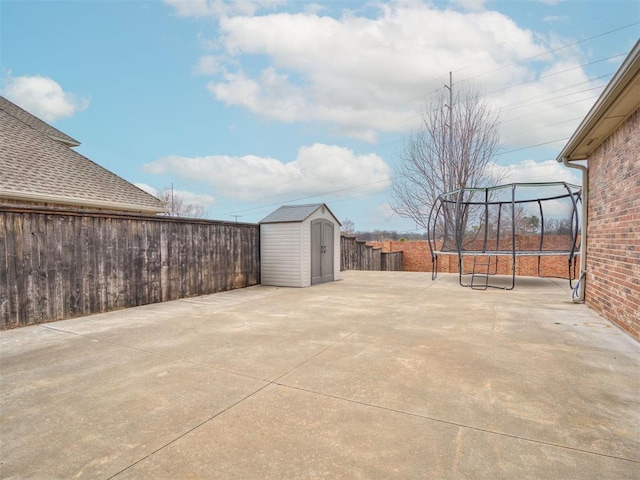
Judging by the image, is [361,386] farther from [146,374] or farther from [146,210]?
[146,210]

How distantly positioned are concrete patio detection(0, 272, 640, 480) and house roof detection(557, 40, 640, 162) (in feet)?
7.75

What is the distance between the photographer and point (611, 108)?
3.39 m

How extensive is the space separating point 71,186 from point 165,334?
5.35 m

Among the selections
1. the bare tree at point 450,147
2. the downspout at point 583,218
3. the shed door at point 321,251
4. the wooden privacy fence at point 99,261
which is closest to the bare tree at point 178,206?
the bare tree at point 450,147

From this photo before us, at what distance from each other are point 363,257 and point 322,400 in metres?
10.8

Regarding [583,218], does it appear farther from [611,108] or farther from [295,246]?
[295,246]

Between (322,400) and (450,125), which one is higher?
(450,125)

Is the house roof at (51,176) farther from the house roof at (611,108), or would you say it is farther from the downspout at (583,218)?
the downspout at (583,218)

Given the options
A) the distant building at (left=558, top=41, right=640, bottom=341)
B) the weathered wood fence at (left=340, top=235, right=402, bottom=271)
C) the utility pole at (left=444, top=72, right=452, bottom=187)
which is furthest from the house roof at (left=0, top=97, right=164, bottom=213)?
the utility pole at (left=444, top=72, right=452, bottom=187)

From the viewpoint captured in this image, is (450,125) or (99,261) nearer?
(99,261)

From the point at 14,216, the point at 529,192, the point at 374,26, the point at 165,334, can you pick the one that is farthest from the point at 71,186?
the point at 529,192

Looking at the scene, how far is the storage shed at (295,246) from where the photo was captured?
7.61 meters

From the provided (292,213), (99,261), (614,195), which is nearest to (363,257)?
Answer: (292,213)

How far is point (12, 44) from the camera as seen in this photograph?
7828 mm
